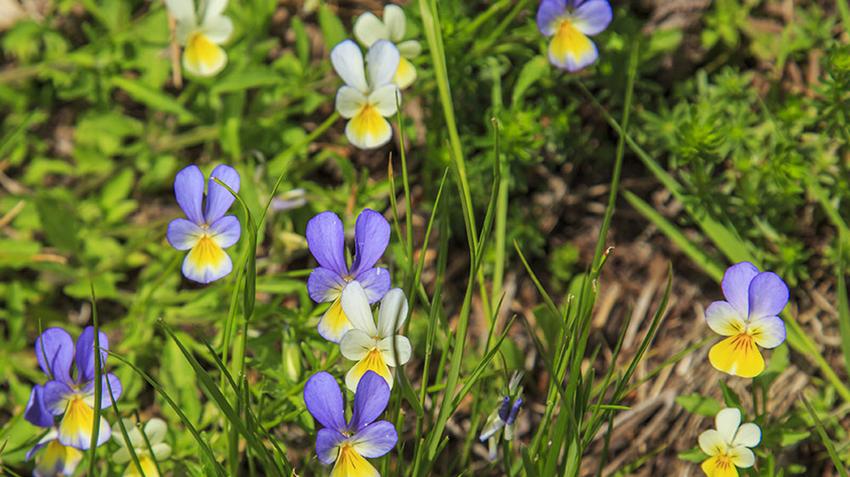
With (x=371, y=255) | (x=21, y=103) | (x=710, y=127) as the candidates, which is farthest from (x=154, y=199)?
(x=710, y=127)

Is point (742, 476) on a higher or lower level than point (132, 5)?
lower

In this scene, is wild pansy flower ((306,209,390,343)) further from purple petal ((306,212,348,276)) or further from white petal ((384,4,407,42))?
white petal ((384,4,407,42))

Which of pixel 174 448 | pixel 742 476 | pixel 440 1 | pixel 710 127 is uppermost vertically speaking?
pixel 440 1

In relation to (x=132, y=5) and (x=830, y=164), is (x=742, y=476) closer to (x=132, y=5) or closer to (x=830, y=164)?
(x=830, y=164)

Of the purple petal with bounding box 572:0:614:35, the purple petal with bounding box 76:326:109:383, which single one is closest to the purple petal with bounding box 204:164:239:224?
the purple petal with bounding box 76:326:109:383

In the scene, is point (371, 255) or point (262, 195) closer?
point (371, 255)
